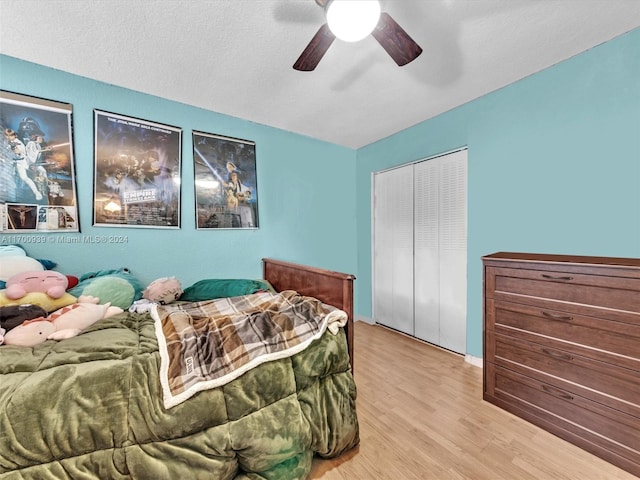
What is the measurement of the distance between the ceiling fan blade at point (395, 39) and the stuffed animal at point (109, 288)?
199 cm

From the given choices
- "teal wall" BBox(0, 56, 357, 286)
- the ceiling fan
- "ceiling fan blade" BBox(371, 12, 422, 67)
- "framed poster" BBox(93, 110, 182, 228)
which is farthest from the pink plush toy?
"ceiling fan blade" BBox(371, 12, 422, 67)

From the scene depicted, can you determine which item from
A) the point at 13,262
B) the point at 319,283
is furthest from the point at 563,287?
the point at 13,262

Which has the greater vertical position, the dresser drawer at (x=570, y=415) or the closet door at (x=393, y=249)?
the closet door at (x=393, y=249)

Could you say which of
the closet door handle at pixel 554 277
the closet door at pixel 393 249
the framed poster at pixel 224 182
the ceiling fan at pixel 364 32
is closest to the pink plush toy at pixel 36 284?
the framed poster at pixel 224 182

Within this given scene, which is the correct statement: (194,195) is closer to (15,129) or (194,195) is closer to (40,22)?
(15,129)

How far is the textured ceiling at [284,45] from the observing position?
1325 millimetres

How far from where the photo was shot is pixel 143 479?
93cm

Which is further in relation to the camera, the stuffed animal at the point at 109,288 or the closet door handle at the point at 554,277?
the stuffed animal at the point at 109,288

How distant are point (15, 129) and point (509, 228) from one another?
3.44 metres

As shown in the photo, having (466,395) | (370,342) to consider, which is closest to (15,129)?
(370,342)

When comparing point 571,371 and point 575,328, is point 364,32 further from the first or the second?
point 571,371

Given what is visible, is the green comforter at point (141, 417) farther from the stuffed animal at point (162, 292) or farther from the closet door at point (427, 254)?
the closet door at point (427, 254)

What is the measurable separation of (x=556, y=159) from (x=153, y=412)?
8.81 feet

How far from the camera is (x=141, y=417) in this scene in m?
0.94
